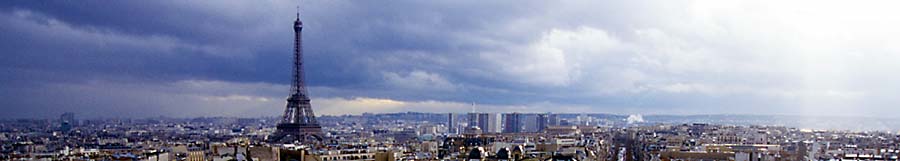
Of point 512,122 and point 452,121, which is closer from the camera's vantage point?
point 512,122

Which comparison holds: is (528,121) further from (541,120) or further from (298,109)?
(298,109)

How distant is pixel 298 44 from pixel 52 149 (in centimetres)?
2835

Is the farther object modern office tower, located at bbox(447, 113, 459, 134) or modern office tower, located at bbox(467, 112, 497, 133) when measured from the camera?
modern office tower, located at bbox(447, 113, 459, 134)

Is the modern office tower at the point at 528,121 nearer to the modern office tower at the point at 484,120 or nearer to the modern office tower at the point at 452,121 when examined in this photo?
the modern office tower at the point at 484,120

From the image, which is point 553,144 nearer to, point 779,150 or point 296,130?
point 779,150

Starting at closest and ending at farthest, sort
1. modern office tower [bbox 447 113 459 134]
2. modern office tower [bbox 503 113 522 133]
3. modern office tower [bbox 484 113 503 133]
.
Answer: modern office tower [bbox 484 113 503 133]
modern office tower [bbox 503 113 522 133]
modern office tower [bbox 447 113 459 134]

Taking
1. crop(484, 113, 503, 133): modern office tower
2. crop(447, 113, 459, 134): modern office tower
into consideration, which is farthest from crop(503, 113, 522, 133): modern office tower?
crop(447, 113, 459, 134): modern office tower

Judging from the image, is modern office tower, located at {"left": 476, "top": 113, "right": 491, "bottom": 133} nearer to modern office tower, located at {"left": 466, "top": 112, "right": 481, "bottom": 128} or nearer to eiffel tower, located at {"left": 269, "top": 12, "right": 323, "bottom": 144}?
modern office tower, located at {"left": 466, "top": 112, "right": 481, "bottom": 128}

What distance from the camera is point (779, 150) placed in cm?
4831

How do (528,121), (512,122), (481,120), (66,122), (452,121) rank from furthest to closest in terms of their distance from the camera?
1. (452,121)
2. (512,122)
3. (528,121)
4. (481,120)
5. (66,122)

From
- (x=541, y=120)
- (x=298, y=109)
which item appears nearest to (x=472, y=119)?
(x=541, y=120)

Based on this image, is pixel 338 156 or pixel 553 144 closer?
pixel 338 156

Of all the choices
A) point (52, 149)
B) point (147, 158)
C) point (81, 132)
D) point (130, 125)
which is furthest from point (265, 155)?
point (130, 125)

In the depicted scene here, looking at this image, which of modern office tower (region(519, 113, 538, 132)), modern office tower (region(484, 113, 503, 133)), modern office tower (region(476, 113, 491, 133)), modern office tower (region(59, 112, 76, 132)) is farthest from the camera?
modern office tower (region(484, 113, 503, 133))
